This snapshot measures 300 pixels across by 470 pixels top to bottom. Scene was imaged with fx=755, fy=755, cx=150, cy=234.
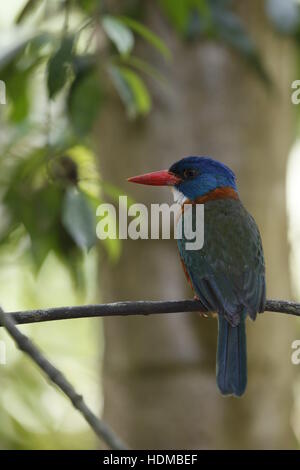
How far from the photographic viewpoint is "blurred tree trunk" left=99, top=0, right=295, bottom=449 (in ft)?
10.7

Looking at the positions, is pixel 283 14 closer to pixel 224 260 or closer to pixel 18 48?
pixel 18 48

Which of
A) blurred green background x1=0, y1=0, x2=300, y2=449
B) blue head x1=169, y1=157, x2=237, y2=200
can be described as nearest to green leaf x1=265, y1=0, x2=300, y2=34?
blurred green background x1=0, y1=0, x2=300, y2=449

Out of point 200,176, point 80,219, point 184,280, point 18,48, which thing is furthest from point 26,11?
point 184,280

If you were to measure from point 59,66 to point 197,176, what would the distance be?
649mm

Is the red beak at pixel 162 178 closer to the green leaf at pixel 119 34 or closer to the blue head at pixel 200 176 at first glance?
the blue head at pixel 200 176

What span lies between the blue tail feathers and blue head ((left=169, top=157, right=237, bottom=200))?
70cm

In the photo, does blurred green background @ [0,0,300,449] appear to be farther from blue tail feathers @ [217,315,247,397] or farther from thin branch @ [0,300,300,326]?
thin branch @ [0,300,300,326]

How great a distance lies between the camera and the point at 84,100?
95.6 inches

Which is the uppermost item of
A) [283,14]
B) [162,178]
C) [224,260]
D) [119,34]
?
[283,14]

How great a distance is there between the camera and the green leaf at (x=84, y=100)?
7.94 feet

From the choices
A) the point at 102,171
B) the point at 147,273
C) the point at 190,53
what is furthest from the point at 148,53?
the point at 147,273

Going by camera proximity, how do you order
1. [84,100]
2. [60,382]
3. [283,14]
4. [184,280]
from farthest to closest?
[184,280] < [283,14] < [84,100] < [60,382]
